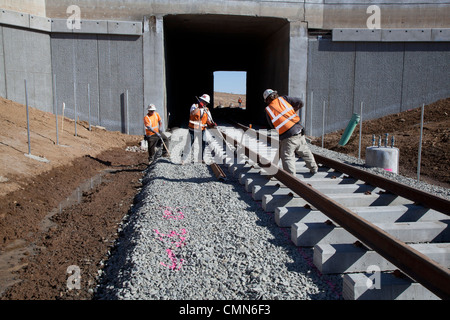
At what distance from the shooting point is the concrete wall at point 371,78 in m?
17.8

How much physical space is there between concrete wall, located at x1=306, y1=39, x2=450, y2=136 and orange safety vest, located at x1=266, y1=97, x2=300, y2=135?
12.1 m

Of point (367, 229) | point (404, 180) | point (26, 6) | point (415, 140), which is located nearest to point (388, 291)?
point (367, 229)

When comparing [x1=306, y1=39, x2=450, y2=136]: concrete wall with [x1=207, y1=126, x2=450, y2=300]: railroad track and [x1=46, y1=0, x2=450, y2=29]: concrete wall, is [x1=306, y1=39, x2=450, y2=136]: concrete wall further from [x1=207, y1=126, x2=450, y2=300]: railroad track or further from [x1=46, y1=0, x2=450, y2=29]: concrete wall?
[x1=207, y1=126, x2=450, y2=300]: railroad track

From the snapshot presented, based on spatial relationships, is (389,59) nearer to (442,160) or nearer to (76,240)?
(442,160)

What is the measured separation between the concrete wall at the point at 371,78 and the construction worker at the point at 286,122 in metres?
11.9

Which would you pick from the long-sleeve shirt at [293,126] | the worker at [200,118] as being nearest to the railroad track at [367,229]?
the long-sleeve shirt at [293,126]

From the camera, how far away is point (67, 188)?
28.2 feet

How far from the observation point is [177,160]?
1035 centimetres

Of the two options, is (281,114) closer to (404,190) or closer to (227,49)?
(404,190)

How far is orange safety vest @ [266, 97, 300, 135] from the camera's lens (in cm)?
631

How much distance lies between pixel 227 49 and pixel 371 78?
13539 mm

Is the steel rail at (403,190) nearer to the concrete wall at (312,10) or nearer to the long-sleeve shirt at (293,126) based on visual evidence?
the long-sleeve shirt at (293,126)
